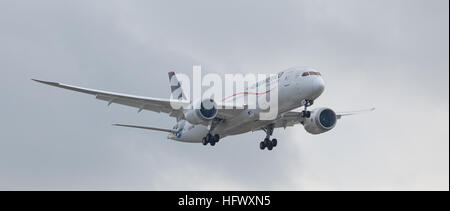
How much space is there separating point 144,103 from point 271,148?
1083 cm

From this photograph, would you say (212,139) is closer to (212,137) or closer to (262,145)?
(212,137)

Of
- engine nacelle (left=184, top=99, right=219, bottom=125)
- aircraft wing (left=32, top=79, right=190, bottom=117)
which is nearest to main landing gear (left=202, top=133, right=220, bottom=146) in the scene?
aircraft wing (left=32, top=79, right=190, bottom=117)

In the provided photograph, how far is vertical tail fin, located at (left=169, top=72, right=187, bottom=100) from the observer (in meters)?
68.2

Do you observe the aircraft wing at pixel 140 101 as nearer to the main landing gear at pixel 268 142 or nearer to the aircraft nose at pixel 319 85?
the main landing gear at pixel 268 142

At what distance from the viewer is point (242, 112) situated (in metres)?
55.2

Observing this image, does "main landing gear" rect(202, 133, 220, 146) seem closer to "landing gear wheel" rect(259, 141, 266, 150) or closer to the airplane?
the airplane

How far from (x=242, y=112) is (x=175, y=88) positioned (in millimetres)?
15620

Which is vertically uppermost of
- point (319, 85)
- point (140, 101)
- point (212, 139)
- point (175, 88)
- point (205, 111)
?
point (175, 88)

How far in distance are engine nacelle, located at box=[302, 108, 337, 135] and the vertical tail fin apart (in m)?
12.7

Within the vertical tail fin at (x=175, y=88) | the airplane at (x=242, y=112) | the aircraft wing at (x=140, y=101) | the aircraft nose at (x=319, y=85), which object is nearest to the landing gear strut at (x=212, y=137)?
the airplane at (x=242, y=112)

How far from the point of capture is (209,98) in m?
54.6

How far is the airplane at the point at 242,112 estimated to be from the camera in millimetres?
52000

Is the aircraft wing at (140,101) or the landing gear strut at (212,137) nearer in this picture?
the aircraft wing at (140,101)

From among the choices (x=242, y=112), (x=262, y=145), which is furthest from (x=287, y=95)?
(x=262, y=145)
